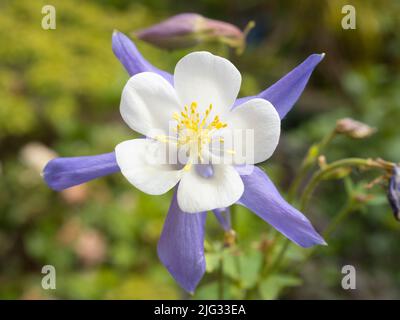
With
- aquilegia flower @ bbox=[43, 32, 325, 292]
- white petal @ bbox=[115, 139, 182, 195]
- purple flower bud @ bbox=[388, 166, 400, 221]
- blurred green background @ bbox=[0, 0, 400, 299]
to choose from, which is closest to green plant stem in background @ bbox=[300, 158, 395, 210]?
purple flower bud @ bbox=[388, 166, 400, 221]

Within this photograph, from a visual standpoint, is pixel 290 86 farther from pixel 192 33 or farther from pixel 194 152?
pixel 192 33

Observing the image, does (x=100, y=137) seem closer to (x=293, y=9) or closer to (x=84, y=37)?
(x=84, y=37)

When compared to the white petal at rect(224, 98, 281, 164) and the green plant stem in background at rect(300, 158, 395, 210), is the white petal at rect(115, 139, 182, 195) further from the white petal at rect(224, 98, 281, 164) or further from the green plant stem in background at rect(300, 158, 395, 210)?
the green plant stem in background at rect(300, 158, 395, 210)

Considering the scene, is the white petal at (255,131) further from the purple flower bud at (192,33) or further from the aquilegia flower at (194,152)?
the purple flower bud at (192,33)

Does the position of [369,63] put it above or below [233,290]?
above

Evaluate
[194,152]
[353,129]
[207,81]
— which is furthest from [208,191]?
[353,129]
